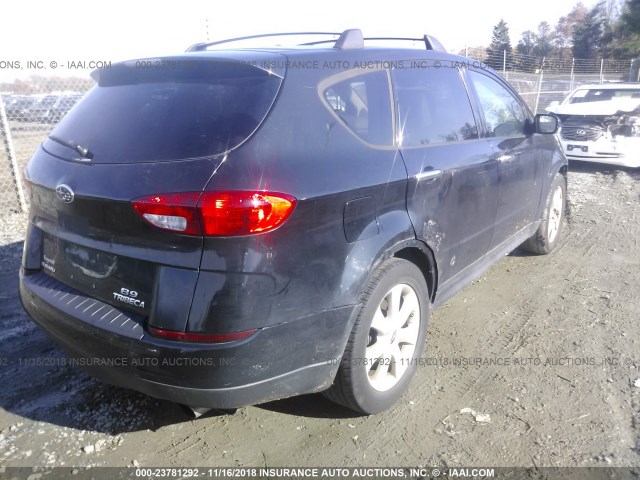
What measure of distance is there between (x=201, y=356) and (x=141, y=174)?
29.8 inches

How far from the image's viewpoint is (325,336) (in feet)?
7.40

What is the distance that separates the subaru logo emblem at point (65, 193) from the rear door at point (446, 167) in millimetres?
1598

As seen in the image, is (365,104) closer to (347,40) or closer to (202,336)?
(347,40)

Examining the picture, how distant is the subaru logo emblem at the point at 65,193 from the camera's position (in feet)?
7.28

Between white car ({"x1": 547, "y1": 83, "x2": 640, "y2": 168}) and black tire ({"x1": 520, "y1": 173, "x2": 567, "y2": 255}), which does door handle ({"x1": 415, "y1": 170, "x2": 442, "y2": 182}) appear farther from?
white car ({"x1": 547, "y1": 83, "x2": 640, "y2": 168})

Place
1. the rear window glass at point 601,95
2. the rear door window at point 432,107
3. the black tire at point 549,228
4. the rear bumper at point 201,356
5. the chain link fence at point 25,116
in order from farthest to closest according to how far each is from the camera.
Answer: the rear window glass at point 601,95 → the chain link fence at point 25,116 → the black tire at point 549,228 → the rear door window at point 432,107 → the rear bumper at point 201,356

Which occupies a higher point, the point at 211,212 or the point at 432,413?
the point at 211,212

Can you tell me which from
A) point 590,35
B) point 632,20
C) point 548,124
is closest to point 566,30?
point 590,35

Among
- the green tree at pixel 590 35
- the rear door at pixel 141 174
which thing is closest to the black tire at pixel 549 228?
the rear door at pixel 141 174

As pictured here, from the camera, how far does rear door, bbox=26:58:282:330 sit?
199 cm

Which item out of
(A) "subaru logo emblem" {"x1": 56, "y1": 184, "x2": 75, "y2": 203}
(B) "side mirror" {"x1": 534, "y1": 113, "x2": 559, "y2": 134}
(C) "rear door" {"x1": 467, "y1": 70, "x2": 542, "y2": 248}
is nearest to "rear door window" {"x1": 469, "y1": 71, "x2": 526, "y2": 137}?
(C) "rear door" {"x1": 467, "y1": 70, "x2": 542, "y2": 248}

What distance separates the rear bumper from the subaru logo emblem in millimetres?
434

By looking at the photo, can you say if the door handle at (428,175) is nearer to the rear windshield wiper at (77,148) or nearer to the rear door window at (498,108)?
the rear door window at (498,108)

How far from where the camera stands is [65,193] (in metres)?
2.24
